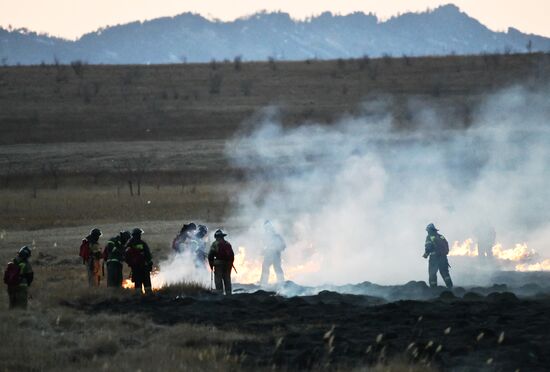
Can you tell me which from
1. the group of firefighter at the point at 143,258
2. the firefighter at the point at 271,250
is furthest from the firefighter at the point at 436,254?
the firefighter at the point at 271,250

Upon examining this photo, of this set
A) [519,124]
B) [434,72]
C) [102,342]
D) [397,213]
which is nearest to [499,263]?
[397,213]

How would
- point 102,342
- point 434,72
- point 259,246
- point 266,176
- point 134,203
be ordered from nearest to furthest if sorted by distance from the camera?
1. point 102,342
2. point 259,246
3. point 134,203
4. point 266,176
5. point 434,72

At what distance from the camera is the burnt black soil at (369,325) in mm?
16734

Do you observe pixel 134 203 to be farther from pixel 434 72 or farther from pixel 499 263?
pixel 434 72

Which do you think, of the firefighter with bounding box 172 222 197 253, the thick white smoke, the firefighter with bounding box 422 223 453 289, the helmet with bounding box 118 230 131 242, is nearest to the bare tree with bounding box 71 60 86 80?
the thick white smoke

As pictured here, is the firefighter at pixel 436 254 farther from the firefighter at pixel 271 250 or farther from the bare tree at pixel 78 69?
→ the bare tree at pixel 78 69

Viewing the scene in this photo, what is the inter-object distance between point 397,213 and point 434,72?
50096 millimetres

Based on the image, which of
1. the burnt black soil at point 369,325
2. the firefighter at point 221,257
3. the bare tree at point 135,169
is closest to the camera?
the burnt black soil at point 369,325

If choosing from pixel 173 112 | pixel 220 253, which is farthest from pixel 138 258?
pixel 173 112

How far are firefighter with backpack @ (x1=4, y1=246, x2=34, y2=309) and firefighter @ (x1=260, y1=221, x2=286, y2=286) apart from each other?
7753 millimetres

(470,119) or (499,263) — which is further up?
(470,119)

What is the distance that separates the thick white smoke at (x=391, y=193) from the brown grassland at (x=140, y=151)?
2.47 metres

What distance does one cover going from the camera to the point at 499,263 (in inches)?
1225

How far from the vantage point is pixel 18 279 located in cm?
2161
